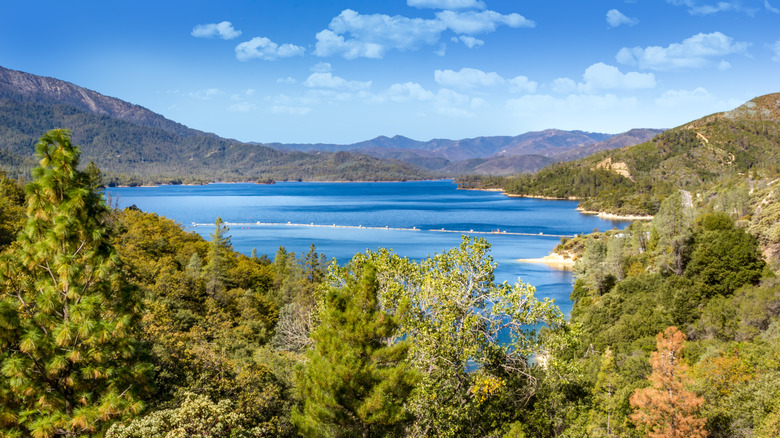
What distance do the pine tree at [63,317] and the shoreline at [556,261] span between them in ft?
223

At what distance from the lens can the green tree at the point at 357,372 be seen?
10977 mm

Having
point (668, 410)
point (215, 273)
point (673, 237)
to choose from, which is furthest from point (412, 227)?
point (668, 410)

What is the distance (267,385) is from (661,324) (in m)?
25.5

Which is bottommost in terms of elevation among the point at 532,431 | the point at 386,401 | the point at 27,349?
the point at 532,431

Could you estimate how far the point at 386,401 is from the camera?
429 inches

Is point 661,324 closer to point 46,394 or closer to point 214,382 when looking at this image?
point 214,382

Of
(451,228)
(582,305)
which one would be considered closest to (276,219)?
(451,228)

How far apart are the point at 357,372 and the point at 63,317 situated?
21.1 feet

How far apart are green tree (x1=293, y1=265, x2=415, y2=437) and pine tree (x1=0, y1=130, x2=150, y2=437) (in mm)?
3913

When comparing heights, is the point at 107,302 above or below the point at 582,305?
above

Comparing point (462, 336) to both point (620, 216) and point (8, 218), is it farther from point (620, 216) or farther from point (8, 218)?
point (620, 216)

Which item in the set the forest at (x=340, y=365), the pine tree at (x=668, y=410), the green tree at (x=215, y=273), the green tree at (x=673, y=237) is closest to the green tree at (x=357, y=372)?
the forest at (x=340, y=365)

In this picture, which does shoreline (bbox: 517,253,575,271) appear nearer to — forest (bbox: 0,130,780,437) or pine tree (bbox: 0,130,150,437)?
forest (bbox: 0,130,780,437)

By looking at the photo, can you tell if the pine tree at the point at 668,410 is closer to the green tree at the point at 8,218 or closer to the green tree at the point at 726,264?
the green tree at the point at 726,264
